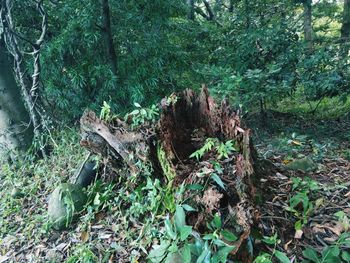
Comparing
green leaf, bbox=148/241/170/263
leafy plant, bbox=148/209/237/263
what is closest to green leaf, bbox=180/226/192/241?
leafy plant, bbox=148/209/237/263

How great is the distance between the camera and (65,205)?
2174mm

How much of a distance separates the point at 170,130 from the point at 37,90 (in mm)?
1812

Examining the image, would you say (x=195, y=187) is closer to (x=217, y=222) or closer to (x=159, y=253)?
(x=217, y=222)

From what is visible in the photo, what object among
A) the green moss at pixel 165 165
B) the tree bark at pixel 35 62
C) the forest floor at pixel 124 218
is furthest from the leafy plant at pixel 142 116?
the tree bark at pixel 35 62

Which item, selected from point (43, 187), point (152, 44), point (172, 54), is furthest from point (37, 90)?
point (172, 54)

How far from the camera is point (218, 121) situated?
201 centimetres

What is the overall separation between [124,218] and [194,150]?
61 centimetres

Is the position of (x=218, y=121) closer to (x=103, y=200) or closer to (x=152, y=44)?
(x=103, y=200)

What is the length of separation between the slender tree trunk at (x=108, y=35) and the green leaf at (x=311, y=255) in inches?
109

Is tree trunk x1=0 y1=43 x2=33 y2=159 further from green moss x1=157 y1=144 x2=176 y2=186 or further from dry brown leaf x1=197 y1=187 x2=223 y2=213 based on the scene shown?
dry brown leaf x1=197 y1=187 x2=223 y2=213

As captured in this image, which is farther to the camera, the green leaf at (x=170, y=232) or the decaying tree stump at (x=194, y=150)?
the decaying tree stump at (x=194, y=150)

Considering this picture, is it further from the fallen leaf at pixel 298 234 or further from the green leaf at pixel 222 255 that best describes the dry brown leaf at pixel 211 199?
the fallen leaf at pixel 298 234

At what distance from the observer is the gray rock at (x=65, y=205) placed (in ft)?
7.00

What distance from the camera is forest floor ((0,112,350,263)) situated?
1532 millimetres
